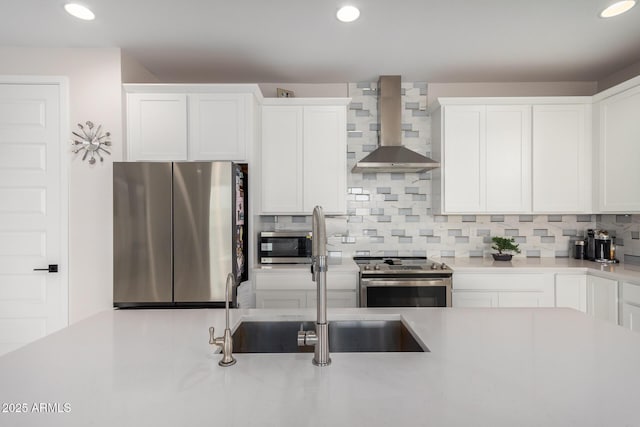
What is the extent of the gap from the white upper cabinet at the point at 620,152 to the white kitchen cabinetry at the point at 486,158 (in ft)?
1.91

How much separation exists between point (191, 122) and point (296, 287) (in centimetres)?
165

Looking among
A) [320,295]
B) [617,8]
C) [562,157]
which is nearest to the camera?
[320,295]

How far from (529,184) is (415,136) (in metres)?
1.15

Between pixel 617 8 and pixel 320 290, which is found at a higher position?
pixel 617 8

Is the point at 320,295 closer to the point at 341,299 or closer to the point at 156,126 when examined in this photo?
the point at 341,299

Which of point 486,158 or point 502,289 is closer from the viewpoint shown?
point 502,289

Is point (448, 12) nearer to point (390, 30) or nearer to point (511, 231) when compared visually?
point (390, 30)

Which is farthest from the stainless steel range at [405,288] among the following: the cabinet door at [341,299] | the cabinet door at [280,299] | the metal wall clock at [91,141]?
the metal wall clock at [91,141]

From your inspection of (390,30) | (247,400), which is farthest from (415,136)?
(247,400)

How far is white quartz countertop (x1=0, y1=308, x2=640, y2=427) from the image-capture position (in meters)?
0.79

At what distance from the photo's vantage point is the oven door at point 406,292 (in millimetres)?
2895

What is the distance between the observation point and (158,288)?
2551 millimetres

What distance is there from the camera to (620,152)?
291 centimetres

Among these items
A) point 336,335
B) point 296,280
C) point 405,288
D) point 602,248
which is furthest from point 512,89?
point 336,335
